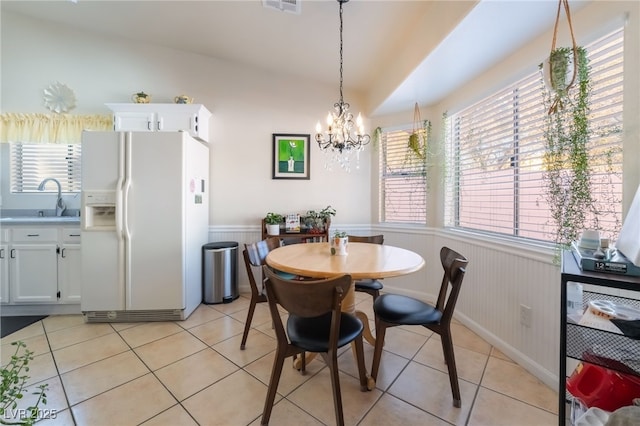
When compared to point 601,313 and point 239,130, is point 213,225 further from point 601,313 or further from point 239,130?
point 601,313

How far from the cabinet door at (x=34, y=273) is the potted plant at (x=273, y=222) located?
7.25 ft

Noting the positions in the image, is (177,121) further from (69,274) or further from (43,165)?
(69,274)

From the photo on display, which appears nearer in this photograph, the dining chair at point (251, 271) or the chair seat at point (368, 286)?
the dining chair at point (251, 271)

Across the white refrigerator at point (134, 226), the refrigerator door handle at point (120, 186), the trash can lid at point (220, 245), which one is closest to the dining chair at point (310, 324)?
the white refrigerator at point (134, 226)

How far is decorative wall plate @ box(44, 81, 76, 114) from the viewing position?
309cm

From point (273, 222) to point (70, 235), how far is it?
6.99ft

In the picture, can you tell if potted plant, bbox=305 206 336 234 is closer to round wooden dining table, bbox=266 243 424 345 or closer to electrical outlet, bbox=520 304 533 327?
round wooden dining table, bbox=266 243 424 345

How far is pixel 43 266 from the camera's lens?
265 cm

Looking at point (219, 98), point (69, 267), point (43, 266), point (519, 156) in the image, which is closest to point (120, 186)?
point (69, 267)

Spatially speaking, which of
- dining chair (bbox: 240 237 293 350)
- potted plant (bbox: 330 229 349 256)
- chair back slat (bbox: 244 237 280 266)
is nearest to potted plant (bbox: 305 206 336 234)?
chair back slat (bbox: 244 237 280 266)

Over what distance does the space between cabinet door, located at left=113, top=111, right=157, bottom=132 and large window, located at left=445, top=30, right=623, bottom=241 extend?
135 inches

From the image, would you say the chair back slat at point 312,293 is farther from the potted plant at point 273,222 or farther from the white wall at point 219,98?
the white wall at point 219,98

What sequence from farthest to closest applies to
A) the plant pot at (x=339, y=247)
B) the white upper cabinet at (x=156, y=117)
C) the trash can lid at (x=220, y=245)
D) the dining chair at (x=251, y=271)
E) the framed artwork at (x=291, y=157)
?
the framed artwork at (x=291, y=157) < the trash can lid at (x=220, y=245) < the white upper cabinet at (x=156, y=117) < the dining chair at (x=251, y=271) < the plant pot at (x=339, y=247)

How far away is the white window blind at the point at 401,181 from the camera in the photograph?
3.16 m
